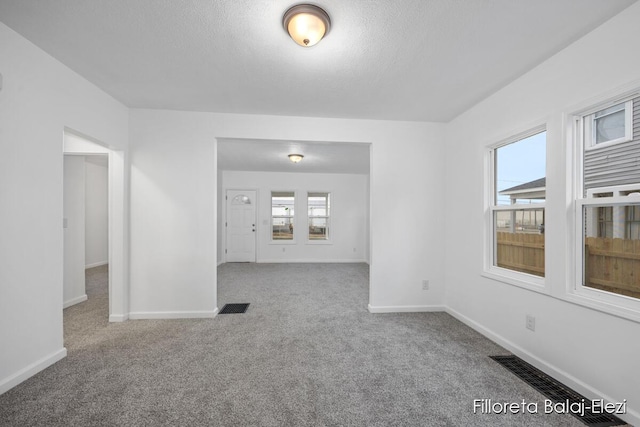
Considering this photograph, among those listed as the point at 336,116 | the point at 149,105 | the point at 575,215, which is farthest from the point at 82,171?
the point at 575,215

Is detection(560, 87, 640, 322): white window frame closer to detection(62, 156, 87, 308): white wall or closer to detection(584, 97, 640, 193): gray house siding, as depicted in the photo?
detection(584, 97, 640, 193): gray house siding

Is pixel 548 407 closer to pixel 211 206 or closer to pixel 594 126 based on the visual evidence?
pixel 594 126

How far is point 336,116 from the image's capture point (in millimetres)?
3285

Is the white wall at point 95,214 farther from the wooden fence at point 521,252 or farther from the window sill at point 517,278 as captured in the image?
the wooden fence at point 521,252

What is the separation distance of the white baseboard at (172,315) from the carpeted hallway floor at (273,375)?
0.28 feet

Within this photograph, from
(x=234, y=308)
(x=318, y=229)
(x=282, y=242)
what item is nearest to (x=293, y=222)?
(x=282, y=242)

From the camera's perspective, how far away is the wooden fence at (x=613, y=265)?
5.42ft

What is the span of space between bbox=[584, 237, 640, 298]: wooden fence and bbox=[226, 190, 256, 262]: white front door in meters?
6.61

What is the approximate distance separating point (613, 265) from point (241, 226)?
273 inches

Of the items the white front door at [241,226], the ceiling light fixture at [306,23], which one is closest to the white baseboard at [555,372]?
the ceiling light fixture at [306,23]

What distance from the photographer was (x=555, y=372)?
6.47 feet

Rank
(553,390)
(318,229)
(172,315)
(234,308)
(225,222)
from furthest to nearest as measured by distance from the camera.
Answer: (318,229), (225,222), (234,308), (172,315), (553,390)

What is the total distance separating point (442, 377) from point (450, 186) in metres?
2.28

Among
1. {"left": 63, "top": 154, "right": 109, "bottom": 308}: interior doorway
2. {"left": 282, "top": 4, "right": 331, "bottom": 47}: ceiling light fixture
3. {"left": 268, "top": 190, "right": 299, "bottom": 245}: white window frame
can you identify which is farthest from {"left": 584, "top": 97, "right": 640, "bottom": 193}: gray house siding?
{"left": 268, "top": 190, "right": 299, "bottom": 245}: white window frame
